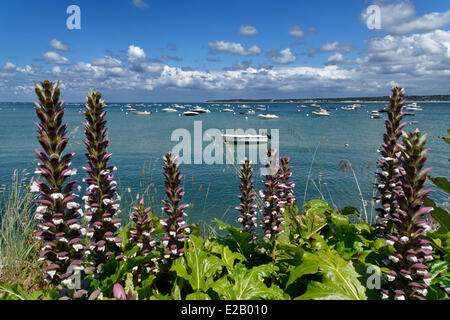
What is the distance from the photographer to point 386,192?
330 centimetres

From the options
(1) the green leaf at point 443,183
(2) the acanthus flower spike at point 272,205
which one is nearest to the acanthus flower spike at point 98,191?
(2) the acanthus flower spike at point 272,205

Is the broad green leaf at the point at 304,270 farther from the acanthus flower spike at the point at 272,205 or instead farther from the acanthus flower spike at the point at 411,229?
the acanthus flower spike at the point at 272,205

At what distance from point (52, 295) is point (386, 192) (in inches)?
143

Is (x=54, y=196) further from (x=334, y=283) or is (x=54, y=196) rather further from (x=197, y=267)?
(x=334, y=283)

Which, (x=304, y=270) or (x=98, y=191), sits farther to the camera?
(x=98, y=191)

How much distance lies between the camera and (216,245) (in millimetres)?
3490

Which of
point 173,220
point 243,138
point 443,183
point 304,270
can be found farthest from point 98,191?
point 243,138

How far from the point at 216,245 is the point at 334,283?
5.36 feet

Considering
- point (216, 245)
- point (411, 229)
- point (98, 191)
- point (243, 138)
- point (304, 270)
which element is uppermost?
point (243, 138)

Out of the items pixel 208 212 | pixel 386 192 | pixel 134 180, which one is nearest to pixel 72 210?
pixel 386 192

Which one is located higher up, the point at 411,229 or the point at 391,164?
the point at 391,164

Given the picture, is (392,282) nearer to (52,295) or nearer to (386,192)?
(386,192)

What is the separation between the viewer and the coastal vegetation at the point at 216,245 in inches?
78.5
